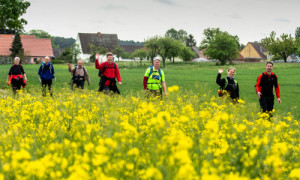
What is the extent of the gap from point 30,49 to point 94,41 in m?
19.7

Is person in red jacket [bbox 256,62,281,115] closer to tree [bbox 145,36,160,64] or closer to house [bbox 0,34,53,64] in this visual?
tree [bbox 145,36,160,64]

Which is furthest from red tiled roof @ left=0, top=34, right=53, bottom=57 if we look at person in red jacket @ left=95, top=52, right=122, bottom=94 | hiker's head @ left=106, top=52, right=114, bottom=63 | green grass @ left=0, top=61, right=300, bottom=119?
hiker's head @ left=106, top=52, right=114, bottom=63

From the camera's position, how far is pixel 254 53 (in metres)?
117

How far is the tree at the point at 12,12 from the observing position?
21.6 meters

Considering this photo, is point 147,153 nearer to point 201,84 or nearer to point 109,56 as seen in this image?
point 109,56

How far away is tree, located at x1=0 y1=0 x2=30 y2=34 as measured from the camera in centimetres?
2161

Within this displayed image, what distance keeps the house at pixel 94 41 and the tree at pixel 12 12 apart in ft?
249

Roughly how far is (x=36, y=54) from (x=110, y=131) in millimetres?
91494

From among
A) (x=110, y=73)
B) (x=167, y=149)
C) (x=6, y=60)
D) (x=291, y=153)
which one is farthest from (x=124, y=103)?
(x=6, y=60)

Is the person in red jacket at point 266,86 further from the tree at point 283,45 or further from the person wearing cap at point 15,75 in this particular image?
the tree at point 283,45

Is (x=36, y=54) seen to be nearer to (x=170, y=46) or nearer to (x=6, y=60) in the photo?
(x=6, y=60)

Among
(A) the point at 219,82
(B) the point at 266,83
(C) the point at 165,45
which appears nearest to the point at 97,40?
(C) the point at 165,45

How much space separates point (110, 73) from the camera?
1137 centimetres

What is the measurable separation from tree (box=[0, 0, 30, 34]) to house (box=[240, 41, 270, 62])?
101258mm
